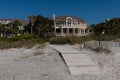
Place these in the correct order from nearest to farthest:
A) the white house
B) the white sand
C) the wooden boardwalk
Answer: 1. the white sand
2. the wooden boardwalk
3. the white house

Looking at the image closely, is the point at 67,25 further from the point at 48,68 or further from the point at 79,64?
the point at 48,68

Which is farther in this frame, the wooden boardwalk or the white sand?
the wooden boardwalk

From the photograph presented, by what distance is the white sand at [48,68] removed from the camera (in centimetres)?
859

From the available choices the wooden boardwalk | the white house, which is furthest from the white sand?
the white house

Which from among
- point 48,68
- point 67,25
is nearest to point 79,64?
point 48,68

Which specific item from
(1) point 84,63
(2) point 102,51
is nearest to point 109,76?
(1) point 84,63

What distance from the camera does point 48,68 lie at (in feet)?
32.3

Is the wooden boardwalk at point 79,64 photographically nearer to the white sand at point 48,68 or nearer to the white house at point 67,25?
the white sand at point 48,68

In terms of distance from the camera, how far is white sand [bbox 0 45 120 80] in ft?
28.2

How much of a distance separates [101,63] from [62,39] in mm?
8319

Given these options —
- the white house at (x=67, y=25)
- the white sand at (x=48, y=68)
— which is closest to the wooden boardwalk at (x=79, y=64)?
the white sand at (x=48, y=68)

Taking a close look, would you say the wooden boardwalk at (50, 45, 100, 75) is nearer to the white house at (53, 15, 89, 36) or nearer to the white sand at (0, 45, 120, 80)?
the white sand at (0, 45, 120, 80)

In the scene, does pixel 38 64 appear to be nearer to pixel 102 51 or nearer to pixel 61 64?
pixel 61 64

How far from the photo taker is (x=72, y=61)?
1059cm
